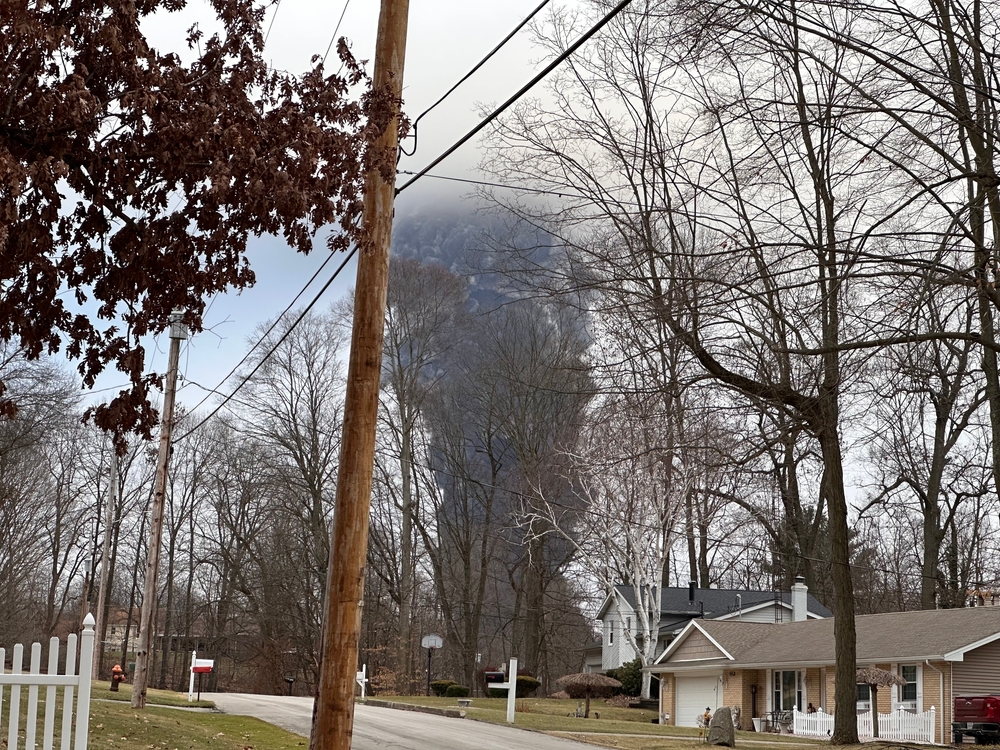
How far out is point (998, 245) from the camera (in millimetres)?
11109

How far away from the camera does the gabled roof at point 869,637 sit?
30.8 metres

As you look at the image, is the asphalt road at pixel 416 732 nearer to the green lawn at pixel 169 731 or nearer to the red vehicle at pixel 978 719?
the green lawn at pixel 169 731

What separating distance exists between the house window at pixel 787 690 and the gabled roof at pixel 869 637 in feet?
2.94

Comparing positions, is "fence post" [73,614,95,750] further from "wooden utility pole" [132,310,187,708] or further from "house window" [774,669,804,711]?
"house window" [774,669,804,711]

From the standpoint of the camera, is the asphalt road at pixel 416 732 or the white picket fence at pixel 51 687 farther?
the asphalt road at pixel 416 732

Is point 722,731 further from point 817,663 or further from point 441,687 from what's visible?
A: point 441,687

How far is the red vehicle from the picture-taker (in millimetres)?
27422

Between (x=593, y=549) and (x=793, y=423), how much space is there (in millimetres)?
25876

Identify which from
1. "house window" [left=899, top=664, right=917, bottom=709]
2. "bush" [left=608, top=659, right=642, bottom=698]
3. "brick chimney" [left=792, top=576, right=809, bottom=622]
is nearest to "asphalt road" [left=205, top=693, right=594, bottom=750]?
"house window" [left=899, top=664, right=917, bottom=709]

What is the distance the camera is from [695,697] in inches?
1651

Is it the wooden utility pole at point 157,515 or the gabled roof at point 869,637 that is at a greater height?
the wooden utility pole at point 157,515

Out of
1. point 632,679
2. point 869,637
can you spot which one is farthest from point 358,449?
point 632,679

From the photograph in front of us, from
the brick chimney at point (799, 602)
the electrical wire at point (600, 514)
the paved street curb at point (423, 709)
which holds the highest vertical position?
the electrical wire at point (600, 514)

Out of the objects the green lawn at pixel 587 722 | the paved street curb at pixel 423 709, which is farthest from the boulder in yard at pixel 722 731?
the paved street curb at pixel 423 709
